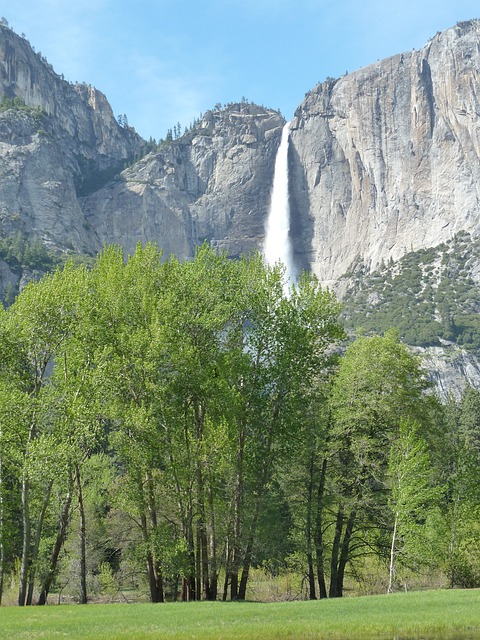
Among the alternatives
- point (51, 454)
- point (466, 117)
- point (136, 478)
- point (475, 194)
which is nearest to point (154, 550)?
point (136, 478)

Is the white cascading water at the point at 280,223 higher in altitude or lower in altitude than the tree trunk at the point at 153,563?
higher

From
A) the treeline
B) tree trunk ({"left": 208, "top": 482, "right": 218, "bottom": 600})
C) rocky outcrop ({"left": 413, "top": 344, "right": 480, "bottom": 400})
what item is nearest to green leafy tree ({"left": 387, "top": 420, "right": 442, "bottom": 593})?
the treeline

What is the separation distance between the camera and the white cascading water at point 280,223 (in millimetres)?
187250

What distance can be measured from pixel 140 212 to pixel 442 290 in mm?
84183

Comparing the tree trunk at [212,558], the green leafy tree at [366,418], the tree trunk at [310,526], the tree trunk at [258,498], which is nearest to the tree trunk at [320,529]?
the tree trunk at [310,526]

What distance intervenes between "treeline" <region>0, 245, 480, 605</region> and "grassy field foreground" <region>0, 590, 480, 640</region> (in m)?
4.63

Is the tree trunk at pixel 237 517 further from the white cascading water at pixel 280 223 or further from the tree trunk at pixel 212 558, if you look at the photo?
the white cascading water at pixel 280 223

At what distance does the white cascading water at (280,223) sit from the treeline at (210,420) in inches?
5960

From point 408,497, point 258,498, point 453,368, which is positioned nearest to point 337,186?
point 453,368

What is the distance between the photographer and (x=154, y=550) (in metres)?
26.5

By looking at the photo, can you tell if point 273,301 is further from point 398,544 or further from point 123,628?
point 123,628

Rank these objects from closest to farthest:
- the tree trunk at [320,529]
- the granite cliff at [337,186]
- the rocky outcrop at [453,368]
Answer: the tree trunk at [320,529]
the rocky outcrop at [453,368]
the granite cliff at [337,186]

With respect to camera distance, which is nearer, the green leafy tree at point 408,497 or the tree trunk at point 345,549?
the green leafy tree at point 408,497

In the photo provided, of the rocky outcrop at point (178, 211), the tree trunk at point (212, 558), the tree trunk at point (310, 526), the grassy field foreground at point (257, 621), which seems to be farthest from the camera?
the rocky outcrop at point (178, 211)
